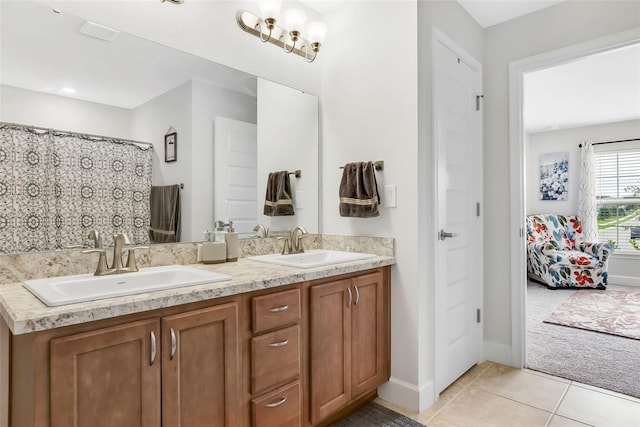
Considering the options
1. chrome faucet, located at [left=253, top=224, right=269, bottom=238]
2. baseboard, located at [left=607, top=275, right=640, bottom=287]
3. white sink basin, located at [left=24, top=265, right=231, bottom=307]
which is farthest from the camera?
baseboard, located at [left=607, top=275, right=640, bottom=287]

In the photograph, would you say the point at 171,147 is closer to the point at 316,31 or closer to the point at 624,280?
the point at 316,31

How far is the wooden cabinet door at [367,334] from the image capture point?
1.87m

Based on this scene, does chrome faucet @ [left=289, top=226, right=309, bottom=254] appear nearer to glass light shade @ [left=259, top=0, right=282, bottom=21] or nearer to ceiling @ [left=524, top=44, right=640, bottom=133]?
glass light shade @ [left=259, top=0, right=282, bottom=21]

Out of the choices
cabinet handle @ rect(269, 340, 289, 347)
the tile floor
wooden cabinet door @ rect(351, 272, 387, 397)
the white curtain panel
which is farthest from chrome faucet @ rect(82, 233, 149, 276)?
the white curtain panel

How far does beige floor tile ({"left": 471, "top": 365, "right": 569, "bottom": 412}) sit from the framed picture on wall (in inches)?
87.7

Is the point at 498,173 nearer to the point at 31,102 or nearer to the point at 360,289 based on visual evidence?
the point at 360,289

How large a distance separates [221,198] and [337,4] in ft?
5.02

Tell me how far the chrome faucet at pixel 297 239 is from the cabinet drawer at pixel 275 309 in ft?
2.11

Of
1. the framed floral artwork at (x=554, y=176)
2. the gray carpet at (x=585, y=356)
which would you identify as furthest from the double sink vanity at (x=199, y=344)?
the framed floral artwork at (x=554, y=176)

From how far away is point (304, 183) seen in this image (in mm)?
2443

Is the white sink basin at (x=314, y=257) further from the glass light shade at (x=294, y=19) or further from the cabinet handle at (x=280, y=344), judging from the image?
the glass light shade at (x=294, y=19)

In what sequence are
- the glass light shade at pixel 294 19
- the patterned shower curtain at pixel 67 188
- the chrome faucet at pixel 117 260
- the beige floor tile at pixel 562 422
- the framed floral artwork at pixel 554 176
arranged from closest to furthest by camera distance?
the patterned shower curtain at pixel 67 188 → the chrome faucet at pixel 117 260 → the beige floor tile at pixel 562 422 → the glass light shade at pixel 294 19 → the framed floral artwork at pixel 554 176

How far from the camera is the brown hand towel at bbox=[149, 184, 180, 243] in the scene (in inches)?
67.7

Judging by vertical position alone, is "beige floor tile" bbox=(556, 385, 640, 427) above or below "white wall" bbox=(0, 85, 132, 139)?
below
